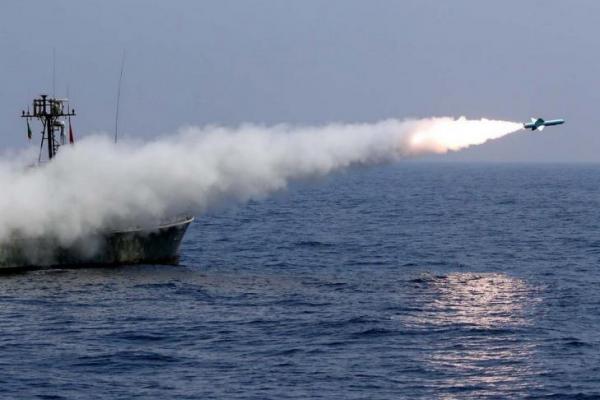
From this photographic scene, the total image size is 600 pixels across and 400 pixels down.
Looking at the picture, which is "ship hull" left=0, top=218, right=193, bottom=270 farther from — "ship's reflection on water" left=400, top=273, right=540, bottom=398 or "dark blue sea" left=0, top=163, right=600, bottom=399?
"ship's reflection on water" left=400, top=273, right=540, bottom=398

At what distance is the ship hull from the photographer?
61094mm

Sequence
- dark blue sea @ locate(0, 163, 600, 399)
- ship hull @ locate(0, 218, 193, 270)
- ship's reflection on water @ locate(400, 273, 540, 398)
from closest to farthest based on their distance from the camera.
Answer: dark blue sea @ locate(0, 163, 600, 399)
ship's reflection on water @ locate(400, 273, 540, 398)
ship hull @ locate(0, 218, 193, 270)

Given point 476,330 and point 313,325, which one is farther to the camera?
point 313,325

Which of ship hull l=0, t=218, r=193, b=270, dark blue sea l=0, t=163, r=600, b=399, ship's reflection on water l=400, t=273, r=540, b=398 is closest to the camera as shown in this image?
dark blue sea l=0, t=163, r=600, b=399

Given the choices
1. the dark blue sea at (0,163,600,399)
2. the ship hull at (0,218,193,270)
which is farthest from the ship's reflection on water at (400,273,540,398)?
the ship hull at (0,218,193,270)

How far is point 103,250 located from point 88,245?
1.00 meters

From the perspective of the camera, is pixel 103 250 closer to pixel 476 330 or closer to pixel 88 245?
pixel 88 245

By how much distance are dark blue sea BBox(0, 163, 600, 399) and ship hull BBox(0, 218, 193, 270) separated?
115 cm

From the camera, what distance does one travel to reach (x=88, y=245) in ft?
208

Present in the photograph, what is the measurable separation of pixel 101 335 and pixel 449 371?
48.6 feet

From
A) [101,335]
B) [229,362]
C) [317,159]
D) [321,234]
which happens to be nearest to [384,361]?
[229,362]

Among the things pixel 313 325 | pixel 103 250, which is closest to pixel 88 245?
pixel 103 250

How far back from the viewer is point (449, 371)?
37.5 metres

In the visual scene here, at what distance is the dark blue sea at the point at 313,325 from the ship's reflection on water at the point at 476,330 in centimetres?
9
